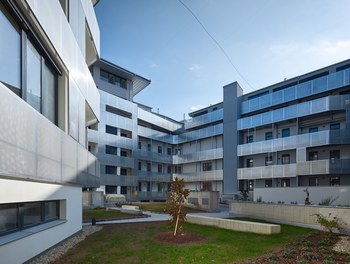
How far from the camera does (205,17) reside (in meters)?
12.0

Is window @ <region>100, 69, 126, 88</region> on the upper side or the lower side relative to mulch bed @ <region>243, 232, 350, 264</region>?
upper

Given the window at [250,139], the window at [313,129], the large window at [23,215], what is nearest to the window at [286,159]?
the window at [313,129]

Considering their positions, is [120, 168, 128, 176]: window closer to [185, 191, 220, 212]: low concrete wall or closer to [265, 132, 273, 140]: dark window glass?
[185, 191, 220, 212]: low concrete wall

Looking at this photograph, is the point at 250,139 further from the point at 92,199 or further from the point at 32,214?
the point at 32,214

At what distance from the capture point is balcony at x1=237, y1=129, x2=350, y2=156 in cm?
3130

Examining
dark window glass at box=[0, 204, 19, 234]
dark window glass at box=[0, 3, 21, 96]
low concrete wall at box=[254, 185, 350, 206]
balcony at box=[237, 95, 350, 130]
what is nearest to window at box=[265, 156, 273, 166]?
balcony at box=[237, 95, 350, 130]

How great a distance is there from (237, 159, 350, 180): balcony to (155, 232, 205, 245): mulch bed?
77.0 feet

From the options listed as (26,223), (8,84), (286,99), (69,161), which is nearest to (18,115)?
(8,84)

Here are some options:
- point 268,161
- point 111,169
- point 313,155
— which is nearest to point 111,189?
point 111,169

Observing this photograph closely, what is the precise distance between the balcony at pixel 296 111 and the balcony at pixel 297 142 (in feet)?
8.46

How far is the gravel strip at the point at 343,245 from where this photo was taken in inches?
400

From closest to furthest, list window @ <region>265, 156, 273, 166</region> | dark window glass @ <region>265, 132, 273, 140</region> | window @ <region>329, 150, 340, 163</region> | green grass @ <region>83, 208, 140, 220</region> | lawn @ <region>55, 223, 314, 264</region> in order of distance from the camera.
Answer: lawn @ <region>55, 223, 314, 264</region> → green grass @ <region>83, 208, 140, 220</region> → window @ <region>329, 150, 340, 163</region> → window @ <region>265, 156, 273, 166</region> → dark window glass @ <region>265, 132, 273, 140</region>

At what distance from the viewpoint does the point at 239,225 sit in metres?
15.3

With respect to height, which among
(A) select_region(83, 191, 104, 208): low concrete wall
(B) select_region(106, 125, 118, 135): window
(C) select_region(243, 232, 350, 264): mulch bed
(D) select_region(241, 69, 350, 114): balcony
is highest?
(D) select_region(241, 69, 350, 114): balcony
